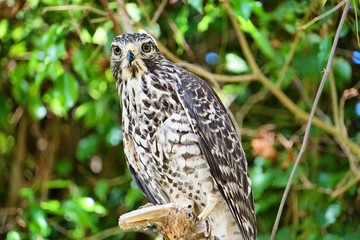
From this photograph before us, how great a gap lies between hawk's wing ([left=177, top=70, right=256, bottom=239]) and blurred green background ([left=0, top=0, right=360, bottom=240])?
591 millimetres

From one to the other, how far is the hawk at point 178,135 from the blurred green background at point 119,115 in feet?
2.04

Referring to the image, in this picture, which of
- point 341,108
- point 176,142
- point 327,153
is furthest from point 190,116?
point 327,153

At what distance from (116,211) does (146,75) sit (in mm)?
1935

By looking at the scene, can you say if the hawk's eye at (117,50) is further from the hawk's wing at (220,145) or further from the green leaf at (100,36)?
the green leaf at (100,36)

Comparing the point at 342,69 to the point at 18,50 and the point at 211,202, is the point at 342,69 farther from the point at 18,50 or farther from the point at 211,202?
the point at 18,50

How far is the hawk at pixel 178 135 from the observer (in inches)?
173

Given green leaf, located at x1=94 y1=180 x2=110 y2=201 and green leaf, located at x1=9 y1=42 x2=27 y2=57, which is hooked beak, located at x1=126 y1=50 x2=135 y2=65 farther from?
green leaf, located at x1=94 y1=180 x2=110 y2=201

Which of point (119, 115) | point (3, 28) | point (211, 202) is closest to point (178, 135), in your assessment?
point (211, 202)

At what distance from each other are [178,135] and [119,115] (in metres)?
1.65

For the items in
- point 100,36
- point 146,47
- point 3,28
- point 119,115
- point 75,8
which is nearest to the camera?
point 146,47

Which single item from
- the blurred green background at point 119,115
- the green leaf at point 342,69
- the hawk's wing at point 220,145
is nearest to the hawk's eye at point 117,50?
the hawk's wing at point 220,145

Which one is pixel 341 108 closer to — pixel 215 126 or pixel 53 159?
pixel 215 126

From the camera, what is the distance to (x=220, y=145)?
4516 millimetres

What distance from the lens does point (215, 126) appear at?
177 inches
